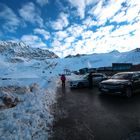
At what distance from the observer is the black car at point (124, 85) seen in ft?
46.2

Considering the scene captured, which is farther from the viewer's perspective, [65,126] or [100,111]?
[100,111]

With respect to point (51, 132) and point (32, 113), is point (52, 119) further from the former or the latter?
point (51, 132)

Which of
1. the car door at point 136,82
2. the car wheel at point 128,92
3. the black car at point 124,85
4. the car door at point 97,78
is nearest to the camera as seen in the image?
the black car at point 124,85

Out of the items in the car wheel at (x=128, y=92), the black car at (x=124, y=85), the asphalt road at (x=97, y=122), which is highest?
the black car at (x=124, y=85)

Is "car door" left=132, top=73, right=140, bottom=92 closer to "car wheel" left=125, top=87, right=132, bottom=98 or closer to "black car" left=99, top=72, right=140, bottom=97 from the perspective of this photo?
"black car" left=99, top=72, right=140, bottom=97

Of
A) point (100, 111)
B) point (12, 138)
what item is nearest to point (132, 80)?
point (100, 111)

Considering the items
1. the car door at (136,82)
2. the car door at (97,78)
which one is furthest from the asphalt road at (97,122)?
the car door at (97,78)

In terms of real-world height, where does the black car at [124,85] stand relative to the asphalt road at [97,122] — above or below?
above

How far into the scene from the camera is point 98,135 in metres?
6.95

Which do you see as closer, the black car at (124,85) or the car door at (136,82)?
the black car at (124,85)

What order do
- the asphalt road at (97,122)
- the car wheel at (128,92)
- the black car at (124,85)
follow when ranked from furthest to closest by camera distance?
the car wheel at (128,92), the black car at (124,85), the asphalt road at (97,122)

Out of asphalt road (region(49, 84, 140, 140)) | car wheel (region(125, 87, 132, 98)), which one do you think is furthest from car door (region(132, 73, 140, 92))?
asphalt road (region(49, 84, 140, 140))

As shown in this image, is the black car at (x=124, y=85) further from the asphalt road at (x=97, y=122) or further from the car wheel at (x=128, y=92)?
the asphalt road at (x=97, y=122)

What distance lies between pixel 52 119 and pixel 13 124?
6.78 ft
